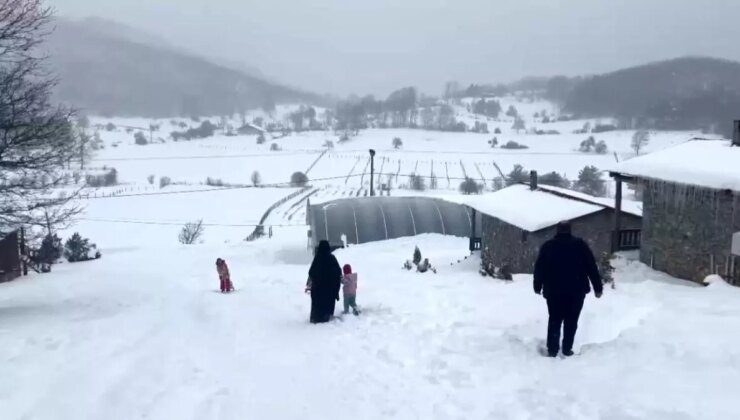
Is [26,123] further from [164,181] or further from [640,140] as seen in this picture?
[164,181]

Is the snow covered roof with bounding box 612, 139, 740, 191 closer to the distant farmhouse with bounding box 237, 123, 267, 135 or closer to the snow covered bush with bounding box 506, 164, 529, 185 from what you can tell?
the snow covered bush with bounding box 506, 164, 529, 185

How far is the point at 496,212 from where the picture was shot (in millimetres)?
19297

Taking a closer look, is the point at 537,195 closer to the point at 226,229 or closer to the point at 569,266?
the point at 569,266

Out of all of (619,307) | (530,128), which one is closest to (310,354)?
(619,307)

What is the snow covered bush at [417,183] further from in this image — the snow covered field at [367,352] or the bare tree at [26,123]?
the bare tree at [26,123]

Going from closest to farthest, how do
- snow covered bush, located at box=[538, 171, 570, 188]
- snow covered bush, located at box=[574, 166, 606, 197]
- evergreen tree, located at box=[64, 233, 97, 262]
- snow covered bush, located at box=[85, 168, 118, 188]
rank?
evergreen tree, located at box=[64, 233, 97, 262]
snow covered bush, located at box=[574, 166, 606, 197]
snow covered bush, located at box=[538, 171, 570, 188]
snow covered bush, located at box=[85, 168, 118, 188]

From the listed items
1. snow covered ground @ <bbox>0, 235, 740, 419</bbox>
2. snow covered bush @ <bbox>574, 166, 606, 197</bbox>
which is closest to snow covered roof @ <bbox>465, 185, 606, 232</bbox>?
snow covered ground @ <bbox>0, 235, 740, 419</bbox>

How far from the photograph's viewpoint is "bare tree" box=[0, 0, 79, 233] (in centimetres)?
1268

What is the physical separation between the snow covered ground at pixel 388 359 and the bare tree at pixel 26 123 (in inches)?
102

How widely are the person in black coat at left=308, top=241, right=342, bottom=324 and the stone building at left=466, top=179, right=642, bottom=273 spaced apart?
7.69 metres

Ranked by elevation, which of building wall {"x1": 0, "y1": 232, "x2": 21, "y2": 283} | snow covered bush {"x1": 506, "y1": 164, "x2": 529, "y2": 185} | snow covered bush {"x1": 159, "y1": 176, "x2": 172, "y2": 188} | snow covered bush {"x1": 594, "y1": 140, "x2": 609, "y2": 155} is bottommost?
snow covered bush {"x1": 159, "y1": 176, "x2": 172, "y2": 188}

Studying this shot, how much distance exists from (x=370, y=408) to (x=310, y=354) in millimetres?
2217

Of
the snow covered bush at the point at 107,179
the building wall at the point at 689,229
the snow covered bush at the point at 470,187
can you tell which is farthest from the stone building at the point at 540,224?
the snow covered bush at the point at 107,179

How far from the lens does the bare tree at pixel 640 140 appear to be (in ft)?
142
